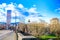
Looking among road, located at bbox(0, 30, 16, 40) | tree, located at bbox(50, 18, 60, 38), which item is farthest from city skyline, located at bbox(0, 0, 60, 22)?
road, located at bbox(0, 30, 16, 40)

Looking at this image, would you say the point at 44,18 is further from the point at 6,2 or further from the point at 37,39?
the point at 6,2

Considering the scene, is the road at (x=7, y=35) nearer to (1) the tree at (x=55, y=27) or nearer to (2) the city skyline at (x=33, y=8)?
(2) the city skyline at (x=33, y=8)

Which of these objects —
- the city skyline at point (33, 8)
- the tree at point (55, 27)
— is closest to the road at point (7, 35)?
the city skyline at point (33, 8)

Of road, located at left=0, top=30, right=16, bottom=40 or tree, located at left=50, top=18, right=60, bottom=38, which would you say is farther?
tree, located at left=50, top=18, right=60, bottom=38

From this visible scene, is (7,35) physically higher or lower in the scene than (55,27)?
lower

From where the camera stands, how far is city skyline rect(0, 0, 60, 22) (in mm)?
3152

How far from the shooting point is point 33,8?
316 cm

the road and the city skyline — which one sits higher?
the city skyline

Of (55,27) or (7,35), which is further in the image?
(55,27)

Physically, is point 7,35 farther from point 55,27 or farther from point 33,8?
point 55,27

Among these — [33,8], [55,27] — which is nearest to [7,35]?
[33,8]

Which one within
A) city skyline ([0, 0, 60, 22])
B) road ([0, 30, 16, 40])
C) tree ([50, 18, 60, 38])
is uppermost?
city skyline ([0, 0, 60, 22])

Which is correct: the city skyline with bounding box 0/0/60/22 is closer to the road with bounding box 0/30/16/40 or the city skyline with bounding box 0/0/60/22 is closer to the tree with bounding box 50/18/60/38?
the tree with bounding box 50/18/60/38

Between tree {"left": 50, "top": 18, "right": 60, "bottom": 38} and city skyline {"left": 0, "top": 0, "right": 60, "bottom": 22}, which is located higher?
city skyline {"left": 0, "top": 0, "right": 60, "bottom": 22}
